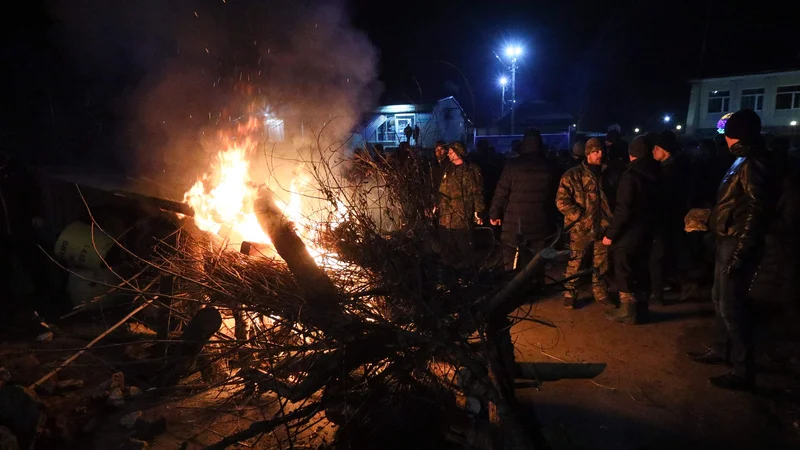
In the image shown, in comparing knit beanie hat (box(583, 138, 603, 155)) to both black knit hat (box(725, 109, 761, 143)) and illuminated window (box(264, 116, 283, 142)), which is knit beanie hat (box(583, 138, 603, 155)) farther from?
illuminated window (box(264, 116, 283, 142))

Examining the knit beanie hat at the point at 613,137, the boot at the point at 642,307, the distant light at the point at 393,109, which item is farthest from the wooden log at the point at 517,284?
the distant light at the point at 393,109

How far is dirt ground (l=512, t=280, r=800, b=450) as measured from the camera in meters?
3.47

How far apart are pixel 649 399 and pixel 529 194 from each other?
108 inches

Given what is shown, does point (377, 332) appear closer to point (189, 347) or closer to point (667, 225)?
point (189, 347)

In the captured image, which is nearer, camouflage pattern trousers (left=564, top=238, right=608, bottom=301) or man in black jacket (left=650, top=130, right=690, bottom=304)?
camouflage pattern trousers (left=564, top=238, right=608, bottom=301)

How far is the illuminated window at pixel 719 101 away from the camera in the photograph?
28142 millimetres

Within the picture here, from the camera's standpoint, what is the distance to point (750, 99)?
27.6 metres

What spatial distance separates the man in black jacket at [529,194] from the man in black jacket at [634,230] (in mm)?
857

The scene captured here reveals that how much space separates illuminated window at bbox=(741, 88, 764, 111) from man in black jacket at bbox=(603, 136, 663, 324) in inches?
1090

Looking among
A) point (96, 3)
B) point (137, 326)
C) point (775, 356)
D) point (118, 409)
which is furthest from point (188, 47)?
point (775, 356)

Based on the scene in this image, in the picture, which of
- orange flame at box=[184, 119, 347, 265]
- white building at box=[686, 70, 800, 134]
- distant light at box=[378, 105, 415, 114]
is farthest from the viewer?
white building at box=[686, 70, 800, 134]

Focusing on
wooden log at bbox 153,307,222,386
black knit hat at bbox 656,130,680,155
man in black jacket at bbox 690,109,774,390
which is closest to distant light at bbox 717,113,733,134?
man in black jacket at bbox 690,109,774,390

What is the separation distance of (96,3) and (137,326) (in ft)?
20.4

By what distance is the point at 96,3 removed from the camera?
28.0 ft
